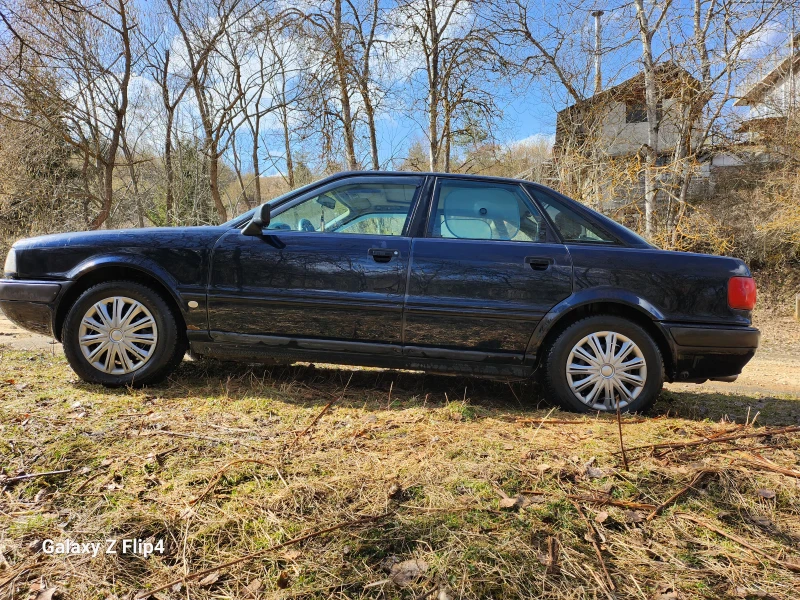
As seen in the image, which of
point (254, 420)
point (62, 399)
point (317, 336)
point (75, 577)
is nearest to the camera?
point (75, 577)

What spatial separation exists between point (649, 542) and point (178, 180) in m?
21.3

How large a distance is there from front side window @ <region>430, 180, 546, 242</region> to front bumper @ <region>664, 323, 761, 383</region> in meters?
1.13

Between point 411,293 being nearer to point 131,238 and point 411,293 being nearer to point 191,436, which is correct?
point 191,436

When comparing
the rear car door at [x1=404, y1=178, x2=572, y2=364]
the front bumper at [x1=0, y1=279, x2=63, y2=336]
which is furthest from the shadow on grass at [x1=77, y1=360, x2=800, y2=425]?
the front bumper at [x1=0, y1=279, x2=63, y2=336]

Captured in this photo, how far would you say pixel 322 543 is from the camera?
5.74 feet

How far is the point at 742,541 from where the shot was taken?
180cm

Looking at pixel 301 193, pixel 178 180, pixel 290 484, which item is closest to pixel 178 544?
pixel 290 484

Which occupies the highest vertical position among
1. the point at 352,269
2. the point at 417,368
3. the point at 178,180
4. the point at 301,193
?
the point at 178,180

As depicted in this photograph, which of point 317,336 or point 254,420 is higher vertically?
point 317,336

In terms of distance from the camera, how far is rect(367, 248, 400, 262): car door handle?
3.33 metres

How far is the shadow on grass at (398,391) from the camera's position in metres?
3.35

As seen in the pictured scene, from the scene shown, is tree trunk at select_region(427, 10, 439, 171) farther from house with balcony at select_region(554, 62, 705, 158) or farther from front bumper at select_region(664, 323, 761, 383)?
front bumper at select_region(664, 323, 761, 383)

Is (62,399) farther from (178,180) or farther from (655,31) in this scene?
(178,180)

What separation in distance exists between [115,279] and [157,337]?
560 mm
